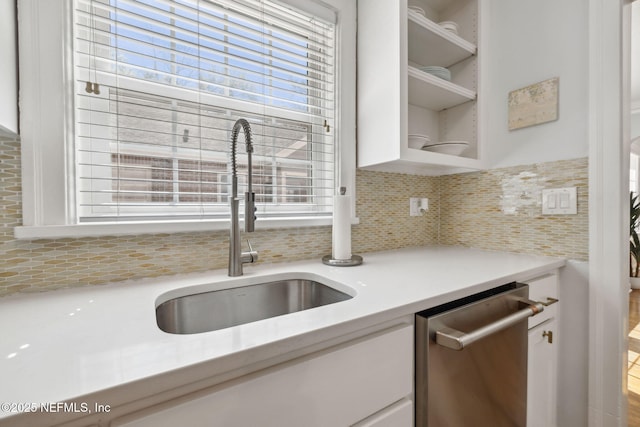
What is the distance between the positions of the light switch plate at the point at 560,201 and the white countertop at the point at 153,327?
1.35ft

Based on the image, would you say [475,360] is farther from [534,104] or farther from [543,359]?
[534,104]

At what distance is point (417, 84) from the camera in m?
1.35

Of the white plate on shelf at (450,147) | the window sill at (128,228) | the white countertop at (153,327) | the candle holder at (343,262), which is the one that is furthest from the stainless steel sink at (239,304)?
the white plate on shelf at (450,147)

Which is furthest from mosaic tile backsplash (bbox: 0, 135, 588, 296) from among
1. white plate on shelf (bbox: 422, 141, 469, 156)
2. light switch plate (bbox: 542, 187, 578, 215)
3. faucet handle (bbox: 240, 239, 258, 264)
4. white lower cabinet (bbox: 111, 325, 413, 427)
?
white lower cabinet (bbox: 111, 325, 413, 427)

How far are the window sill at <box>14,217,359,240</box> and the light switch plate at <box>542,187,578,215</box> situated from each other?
3.89ft

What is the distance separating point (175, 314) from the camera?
0.85 m

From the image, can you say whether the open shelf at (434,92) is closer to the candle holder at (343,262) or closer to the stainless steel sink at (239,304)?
the candle holder at (343,262)

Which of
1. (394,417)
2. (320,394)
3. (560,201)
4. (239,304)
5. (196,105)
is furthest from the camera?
(560,201)

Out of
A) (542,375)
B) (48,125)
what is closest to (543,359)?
(542,375)

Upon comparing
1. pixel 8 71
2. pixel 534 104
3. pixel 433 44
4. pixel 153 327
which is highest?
pixel 433 44

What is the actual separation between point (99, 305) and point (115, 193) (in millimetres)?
413

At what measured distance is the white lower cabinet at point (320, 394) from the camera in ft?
1.45

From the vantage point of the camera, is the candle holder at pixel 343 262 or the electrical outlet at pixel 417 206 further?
the electrical outlet at pixel 417 206

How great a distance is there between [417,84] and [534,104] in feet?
1.87
